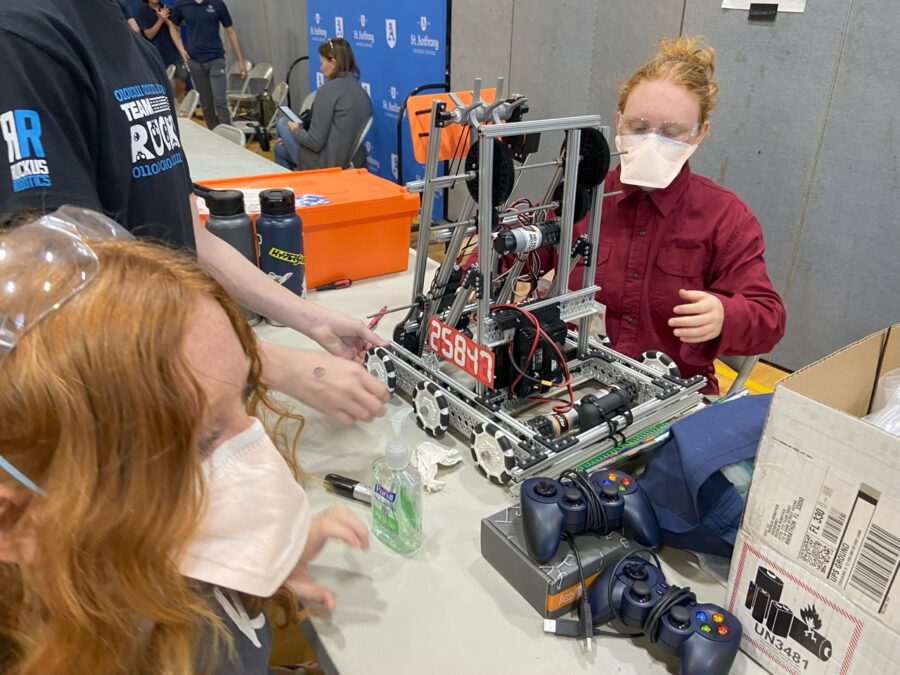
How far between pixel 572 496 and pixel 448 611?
0.64ft

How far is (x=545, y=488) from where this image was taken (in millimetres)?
781

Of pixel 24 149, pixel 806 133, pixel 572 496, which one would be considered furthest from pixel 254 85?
pixel 572 496

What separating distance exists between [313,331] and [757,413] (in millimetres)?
694

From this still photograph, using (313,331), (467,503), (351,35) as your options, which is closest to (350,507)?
(467,503)

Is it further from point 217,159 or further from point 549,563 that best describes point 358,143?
point 549,563

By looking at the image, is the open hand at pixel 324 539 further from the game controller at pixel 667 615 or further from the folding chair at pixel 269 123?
the folding chair at pixel 269 123

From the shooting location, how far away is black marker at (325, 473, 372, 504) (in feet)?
3.06

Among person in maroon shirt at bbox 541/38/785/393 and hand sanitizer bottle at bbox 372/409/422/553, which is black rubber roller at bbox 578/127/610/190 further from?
hand sanitizer bottle at bbox 372/409/422/553

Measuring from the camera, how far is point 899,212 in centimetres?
237

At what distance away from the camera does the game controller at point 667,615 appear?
0.65 meters

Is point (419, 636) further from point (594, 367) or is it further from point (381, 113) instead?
point (381, 113)

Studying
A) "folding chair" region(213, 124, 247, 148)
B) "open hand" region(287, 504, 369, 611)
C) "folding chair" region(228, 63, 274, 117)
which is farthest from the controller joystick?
"folding chair" region(228, 63, 274, 117)

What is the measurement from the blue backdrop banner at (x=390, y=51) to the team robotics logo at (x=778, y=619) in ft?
12.6

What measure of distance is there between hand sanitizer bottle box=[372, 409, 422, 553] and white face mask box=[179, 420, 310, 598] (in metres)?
0.18
